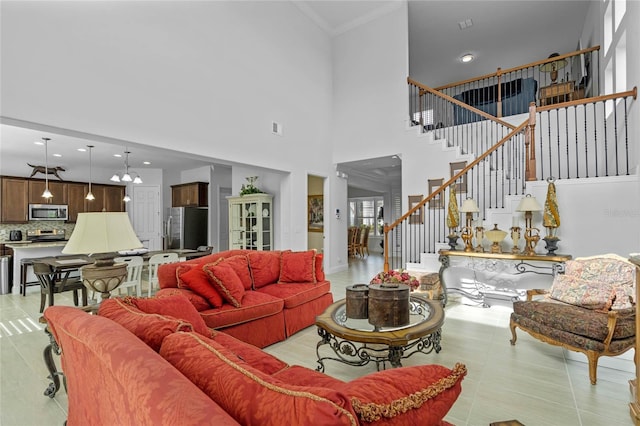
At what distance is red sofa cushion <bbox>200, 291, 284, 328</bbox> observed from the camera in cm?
269

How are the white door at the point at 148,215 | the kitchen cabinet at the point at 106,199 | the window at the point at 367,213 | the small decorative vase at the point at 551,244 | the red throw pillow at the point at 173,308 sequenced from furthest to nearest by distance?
the window at the point at 367,213 → the white door at the point at 148,215 → the kitchen cabinet at the point at 106,199 → the small decorative vase at the point at 551,244 → the red throw pillow at the point at 173,308

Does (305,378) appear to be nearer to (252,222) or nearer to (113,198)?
(252,222)

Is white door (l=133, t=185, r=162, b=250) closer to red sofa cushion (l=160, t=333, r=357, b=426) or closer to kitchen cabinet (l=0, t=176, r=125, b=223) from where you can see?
kitchen cabinet (l=0, t=176, r=125, b=223)

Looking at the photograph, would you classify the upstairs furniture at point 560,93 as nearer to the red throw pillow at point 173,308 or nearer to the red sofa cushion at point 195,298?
the red sofa cushion at point 195,298

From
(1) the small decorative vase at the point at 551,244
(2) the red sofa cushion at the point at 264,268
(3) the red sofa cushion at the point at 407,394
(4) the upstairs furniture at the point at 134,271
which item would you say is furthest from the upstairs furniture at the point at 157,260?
(1) the small decorative vase at the point at 551,244

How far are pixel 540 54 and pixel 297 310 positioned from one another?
30.3 ft

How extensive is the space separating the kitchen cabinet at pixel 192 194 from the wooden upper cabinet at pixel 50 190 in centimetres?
245

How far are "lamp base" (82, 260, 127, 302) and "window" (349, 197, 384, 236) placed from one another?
996 centimetres

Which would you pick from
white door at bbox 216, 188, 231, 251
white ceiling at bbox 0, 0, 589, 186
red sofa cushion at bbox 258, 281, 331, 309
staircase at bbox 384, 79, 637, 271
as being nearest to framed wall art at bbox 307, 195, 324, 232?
white ceiling at bbox 0, 0, 589, 186

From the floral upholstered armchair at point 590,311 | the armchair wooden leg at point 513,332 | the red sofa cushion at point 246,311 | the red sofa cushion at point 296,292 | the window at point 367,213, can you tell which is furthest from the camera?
the window at point 367,213

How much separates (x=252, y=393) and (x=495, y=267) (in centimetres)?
487

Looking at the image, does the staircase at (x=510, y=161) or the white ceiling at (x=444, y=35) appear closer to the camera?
the staircase at (x=510, y=161)

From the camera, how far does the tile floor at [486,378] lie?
6.58 feet

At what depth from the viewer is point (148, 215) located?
8.54m
